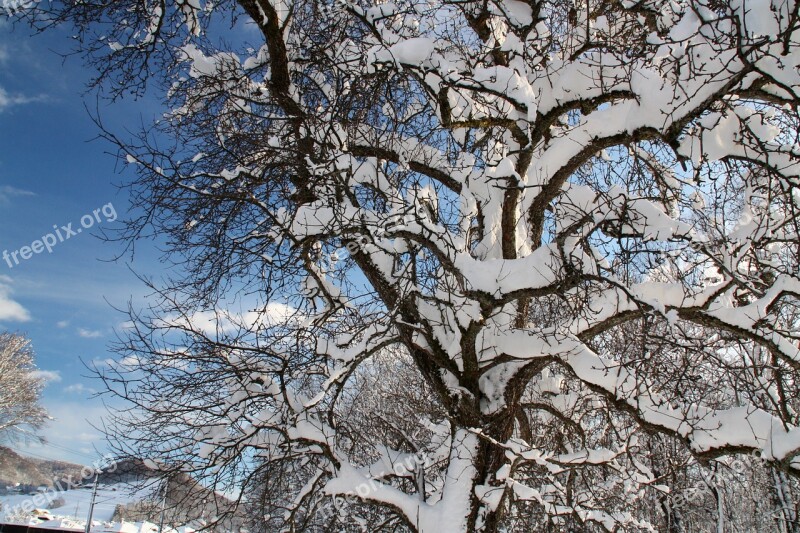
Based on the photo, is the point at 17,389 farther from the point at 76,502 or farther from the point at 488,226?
the point at 488,226

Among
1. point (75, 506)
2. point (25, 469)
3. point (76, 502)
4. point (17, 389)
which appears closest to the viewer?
A: point (17, 389)

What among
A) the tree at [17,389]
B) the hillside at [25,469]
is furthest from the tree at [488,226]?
the hillside at [25,469]

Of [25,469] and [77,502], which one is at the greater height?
[25,469]

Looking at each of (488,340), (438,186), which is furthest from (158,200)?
(488,340)

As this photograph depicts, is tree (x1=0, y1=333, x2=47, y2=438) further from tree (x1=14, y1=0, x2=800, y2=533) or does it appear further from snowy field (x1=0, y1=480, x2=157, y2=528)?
tree (x1=14, y1=0, x2=800, y2=533)

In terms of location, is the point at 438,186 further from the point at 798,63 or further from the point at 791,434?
the point at 791,434

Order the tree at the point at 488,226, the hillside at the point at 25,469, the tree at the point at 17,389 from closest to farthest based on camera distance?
1. the tree at the point at 488,226
2. the tree at the point at 17,389
3. the hillside at the point at 25,469

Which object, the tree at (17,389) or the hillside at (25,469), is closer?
the tree at (17,389)

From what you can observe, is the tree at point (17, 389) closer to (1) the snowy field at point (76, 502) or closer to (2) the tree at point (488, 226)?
(1) the snowy field at point (76, 502)

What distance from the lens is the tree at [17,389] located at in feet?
88.6

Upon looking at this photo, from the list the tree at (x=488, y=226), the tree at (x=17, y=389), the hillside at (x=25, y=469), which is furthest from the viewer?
the hillside at (x=25, y=469)

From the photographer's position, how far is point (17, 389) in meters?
27.8

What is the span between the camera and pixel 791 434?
10.8ft

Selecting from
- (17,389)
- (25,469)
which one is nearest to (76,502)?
(25,469)
